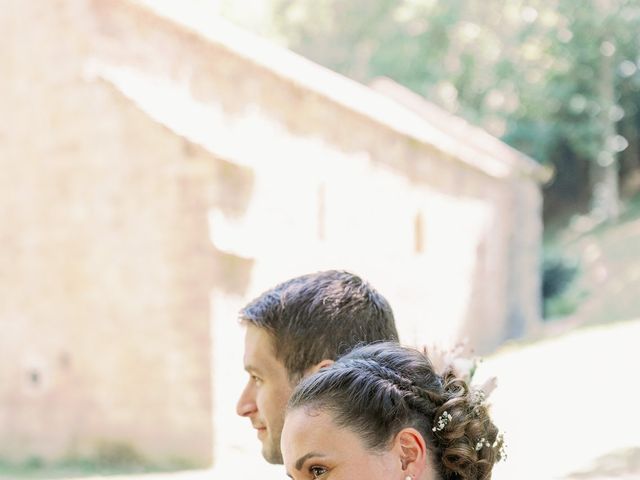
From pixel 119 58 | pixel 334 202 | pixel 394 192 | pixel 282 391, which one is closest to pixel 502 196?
pixel 394 192

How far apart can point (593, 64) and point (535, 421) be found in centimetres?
1687

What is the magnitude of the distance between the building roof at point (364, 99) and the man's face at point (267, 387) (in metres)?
9.81

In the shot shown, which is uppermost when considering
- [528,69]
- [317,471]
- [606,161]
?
[528,69]

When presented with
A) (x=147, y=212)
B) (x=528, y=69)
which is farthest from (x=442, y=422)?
(x=528, y=69)

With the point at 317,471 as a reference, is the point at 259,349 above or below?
above

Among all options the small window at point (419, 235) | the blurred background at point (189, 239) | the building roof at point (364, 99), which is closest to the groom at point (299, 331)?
the blurred background at point (189, 239)

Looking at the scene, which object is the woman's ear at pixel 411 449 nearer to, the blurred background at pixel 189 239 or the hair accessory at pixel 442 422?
the hair accessory at pixel 442 422

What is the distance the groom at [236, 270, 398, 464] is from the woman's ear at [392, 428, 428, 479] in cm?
61

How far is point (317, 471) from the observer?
2008 millimetres

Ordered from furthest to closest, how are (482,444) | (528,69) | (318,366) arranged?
1. (528,69)
2. (318,366)
3. (482,444)

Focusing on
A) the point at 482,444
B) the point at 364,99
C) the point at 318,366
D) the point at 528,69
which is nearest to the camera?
the point at 482,444

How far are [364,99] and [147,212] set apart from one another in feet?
21.3

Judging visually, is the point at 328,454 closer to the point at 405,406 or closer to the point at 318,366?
the point at 405,406

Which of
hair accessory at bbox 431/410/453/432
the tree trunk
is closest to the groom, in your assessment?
hair accessory at bbox 431/410/453/432
